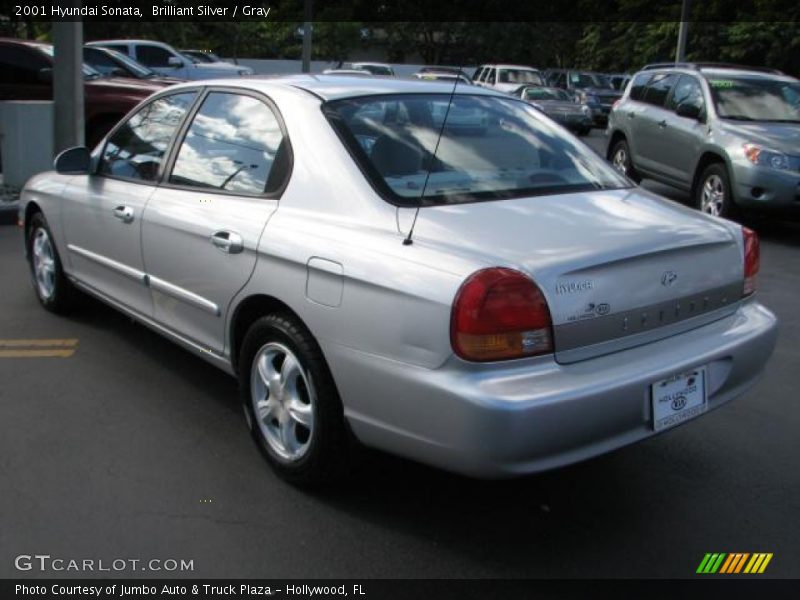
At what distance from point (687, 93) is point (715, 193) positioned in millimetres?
1544

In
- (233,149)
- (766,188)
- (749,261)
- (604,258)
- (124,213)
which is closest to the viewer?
(604,258)

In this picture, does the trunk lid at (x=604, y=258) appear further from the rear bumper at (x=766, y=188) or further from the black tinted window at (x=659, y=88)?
the black tinted window at (x=659, y=88)

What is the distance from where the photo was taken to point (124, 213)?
444 cm

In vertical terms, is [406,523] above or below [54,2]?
below

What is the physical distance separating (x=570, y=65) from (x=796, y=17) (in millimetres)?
17813

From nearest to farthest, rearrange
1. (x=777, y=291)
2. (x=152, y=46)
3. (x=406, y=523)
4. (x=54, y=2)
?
(x=406, y=523), (x=777, y=291), (x=54, y=2), (x=152, y=46)

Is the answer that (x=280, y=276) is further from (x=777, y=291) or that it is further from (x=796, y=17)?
(x=796, y=17)

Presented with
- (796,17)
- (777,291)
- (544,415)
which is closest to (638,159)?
(777,291)

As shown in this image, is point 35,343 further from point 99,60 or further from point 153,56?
point 153,56

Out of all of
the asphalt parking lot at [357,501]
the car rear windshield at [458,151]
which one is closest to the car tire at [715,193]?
the asphalt parking lot at [357,501]

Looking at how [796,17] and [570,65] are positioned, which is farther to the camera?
[570,65]

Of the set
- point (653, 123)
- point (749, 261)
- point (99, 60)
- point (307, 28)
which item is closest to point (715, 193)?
point (653, 123)

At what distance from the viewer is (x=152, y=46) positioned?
19.8 metres

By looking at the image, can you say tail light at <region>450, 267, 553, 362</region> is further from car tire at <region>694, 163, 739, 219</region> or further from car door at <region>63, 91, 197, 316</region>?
car tire at <region>694, 163, 739, 219</region>
